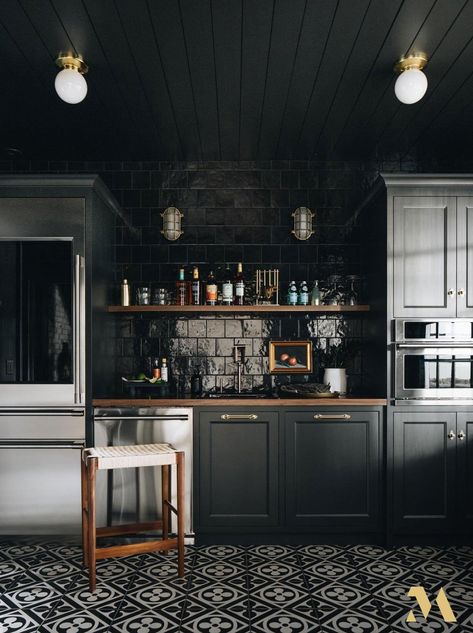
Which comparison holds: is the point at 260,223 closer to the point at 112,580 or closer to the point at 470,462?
the point at 470,462

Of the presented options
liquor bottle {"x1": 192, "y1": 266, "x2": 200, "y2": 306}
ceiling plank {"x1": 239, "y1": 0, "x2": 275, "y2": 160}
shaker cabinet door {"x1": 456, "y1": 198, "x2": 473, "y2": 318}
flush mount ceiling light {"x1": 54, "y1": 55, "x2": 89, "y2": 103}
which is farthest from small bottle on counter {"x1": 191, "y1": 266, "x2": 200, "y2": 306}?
shaker cabinet door {"x1": 456, "y1": 198, "x2": 473, "y2": 318}

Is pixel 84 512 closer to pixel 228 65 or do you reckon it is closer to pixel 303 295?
pixel 303 295

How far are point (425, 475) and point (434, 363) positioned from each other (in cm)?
73

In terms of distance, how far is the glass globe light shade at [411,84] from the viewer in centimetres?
260

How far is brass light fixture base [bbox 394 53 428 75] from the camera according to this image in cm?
275

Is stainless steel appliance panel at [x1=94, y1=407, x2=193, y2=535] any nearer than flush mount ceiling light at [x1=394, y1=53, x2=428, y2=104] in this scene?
No

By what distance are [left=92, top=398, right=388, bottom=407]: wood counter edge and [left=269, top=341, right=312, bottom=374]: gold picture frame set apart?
0.64 m

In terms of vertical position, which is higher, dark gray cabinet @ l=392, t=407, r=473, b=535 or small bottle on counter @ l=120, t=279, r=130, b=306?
small bottle on counter @ l=120, t=279, r=130, b=306

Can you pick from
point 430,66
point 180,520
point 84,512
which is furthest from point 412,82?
point 84,512

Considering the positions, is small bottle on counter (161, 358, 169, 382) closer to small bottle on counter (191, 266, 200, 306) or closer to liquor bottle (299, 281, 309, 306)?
small bottle on counter (191, 266, 200, 306)

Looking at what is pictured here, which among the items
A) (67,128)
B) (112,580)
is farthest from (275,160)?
(112,580)

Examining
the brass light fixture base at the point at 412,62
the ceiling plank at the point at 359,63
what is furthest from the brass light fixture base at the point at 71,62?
the brass light fixture base at the point at 412,62

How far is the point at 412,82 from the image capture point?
2604mm

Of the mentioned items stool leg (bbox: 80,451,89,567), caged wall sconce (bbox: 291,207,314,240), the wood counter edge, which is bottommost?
stool leg (bbox: 80,451,89,567)
